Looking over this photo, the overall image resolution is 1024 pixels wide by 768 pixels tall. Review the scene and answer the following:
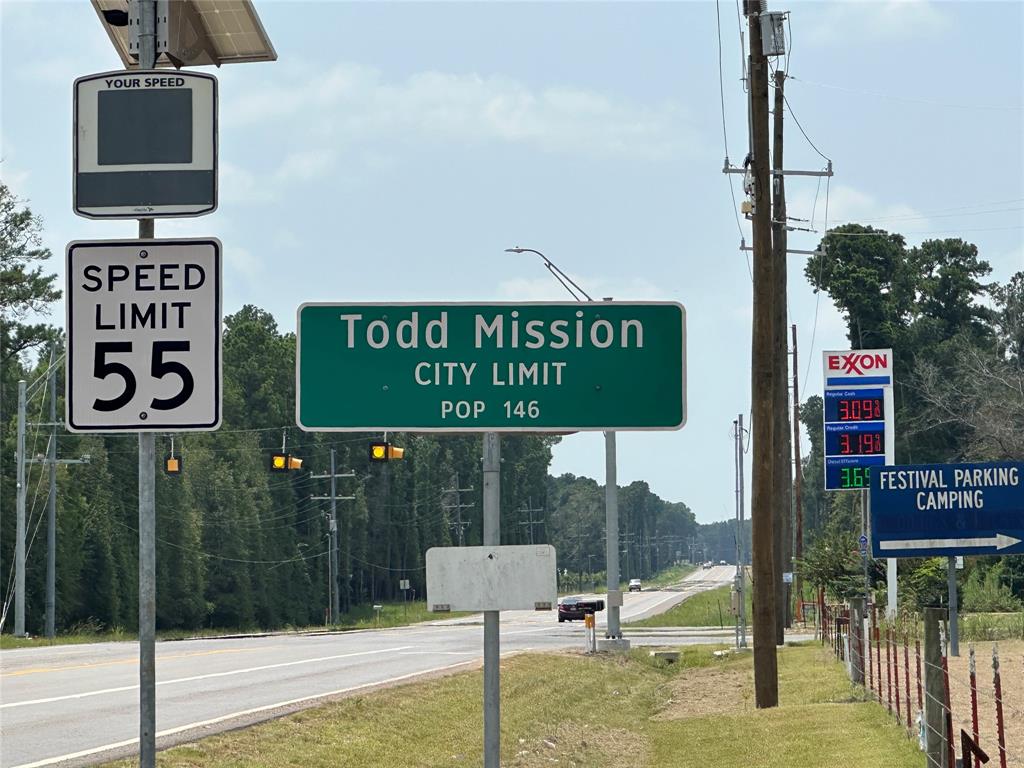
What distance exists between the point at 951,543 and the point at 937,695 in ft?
15.6

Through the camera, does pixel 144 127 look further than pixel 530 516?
No

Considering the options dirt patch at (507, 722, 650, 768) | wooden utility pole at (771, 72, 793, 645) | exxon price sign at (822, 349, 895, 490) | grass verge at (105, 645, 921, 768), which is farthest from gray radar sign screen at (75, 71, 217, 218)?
wooden utility pole at (771, 72, 793, 645)

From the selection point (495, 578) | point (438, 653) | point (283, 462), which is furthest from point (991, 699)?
point (283, 462)

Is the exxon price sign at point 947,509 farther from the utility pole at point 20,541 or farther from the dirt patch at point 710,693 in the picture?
the utility pole at point 20,541

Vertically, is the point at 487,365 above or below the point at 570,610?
above

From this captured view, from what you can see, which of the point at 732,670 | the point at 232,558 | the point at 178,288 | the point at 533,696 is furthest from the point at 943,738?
the point at 232,558

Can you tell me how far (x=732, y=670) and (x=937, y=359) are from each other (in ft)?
236

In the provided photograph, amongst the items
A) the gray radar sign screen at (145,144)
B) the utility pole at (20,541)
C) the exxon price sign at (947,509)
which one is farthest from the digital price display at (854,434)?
the gray radar sign screen at (145,144)

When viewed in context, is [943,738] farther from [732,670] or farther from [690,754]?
[732,670]

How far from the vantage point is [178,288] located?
5.93 m

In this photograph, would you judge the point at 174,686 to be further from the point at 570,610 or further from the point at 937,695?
the point at 570,610

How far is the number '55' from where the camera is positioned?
231 inches

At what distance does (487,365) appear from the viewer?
261 inches

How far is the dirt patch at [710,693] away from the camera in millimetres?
24562
